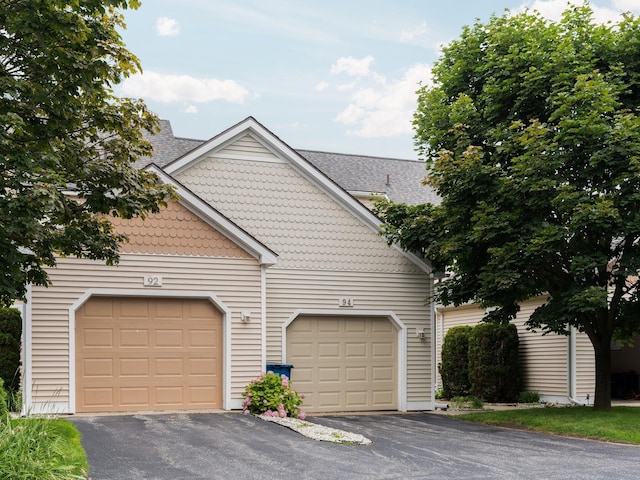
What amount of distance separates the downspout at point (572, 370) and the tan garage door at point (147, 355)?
9284mm

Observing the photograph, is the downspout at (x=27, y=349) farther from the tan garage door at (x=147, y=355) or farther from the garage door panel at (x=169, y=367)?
the garage door panel at (x=169, y=367)

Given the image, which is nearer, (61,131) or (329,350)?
(61,131)

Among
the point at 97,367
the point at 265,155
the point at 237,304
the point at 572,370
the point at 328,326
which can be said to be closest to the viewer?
the point at 97,367

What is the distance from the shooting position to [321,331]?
58.7ft

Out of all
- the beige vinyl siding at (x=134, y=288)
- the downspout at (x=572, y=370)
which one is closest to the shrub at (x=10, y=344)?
the beige vinyl siding at (x=134, y=288)

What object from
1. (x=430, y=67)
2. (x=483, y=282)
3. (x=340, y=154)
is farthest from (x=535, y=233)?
(x=340, y=154)

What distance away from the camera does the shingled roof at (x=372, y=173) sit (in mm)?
25188

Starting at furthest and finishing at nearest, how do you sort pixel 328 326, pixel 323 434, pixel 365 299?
pixel 365 299
pixel 328 326
pixel 323 434

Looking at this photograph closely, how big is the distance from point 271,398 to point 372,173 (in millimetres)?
13183

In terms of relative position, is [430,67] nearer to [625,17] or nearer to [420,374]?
[625,17]

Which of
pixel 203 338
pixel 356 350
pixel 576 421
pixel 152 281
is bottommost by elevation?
pixel 576 421

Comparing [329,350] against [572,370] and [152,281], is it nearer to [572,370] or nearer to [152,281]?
[152,281]

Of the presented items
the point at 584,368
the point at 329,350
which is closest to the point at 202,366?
the point at 329,350

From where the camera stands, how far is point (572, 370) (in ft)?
65.3
